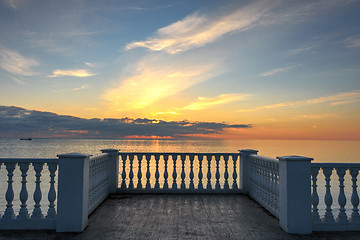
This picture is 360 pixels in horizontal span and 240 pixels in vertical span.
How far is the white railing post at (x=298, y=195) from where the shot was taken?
14.9 ft

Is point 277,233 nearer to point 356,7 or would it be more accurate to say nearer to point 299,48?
point 356,7

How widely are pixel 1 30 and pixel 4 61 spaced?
455cm

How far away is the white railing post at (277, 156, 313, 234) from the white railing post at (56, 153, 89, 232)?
353 cm

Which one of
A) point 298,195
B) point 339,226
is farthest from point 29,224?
point 339,226

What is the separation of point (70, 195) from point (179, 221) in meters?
2.08

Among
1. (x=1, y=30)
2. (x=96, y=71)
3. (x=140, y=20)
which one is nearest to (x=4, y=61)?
(x=1, y=30)

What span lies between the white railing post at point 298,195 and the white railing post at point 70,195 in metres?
3.53

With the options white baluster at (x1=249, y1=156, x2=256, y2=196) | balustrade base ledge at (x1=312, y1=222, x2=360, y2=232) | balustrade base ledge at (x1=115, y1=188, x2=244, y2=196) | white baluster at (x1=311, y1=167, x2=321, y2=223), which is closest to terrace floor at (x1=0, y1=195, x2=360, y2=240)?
balustrade base ledge at (x1=312, y1=222, x2=360, y2=232)

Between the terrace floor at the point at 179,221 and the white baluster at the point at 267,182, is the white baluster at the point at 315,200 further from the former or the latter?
the white baluster at the point at 267,182

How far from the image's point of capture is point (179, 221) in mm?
5207

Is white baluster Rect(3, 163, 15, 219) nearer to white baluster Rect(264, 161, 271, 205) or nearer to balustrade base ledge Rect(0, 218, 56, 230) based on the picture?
balustrade base ledge Rect(0, 218, 56, 230)

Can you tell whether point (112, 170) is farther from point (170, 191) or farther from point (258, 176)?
point (258, 176)

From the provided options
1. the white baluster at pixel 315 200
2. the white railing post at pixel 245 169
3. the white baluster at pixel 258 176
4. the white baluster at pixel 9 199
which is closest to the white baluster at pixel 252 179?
the white railing post at pixel 245 169

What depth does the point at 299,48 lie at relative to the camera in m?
17.4
